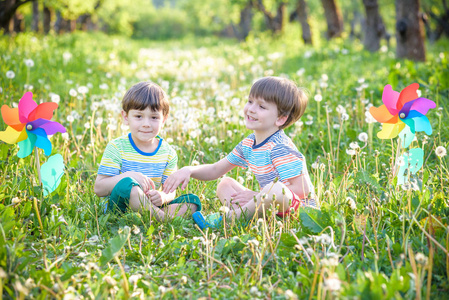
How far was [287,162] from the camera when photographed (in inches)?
113

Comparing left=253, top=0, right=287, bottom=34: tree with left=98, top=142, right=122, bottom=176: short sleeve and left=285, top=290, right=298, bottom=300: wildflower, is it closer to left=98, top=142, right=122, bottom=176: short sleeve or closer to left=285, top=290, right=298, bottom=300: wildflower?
left=98, top=142, right=122, bottom=176: short sleeve

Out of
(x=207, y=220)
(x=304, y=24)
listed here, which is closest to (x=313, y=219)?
(x=207, y=220)

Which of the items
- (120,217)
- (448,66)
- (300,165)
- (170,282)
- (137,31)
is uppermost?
(137,31)

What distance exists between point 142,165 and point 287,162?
103 centimetres

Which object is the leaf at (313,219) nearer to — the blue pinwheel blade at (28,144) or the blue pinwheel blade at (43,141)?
the blue pinwheel blade at (43,141)

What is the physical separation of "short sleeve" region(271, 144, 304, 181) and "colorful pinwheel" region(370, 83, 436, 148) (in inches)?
22.1

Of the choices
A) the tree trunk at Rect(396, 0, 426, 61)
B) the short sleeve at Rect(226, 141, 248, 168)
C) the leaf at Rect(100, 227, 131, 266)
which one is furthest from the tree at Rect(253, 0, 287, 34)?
the leaf at Rect(100, 227, 131, 266)

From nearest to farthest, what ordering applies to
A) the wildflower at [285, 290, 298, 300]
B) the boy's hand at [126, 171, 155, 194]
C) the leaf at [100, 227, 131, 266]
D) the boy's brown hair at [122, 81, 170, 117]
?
the wildflower at [285, 290, 298, 300] → the leaf at [100, 227, 131, 266] → the boy's hand at [126, 171, 155, 194] → the boy's brown hair at [122, 81, 170, 117]

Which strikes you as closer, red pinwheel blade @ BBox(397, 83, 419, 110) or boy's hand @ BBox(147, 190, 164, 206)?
red pinwheel blade @ BBox(397, 83, 419, 110)

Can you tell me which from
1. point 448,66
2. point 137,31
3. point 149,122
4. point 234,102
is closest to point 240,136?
point 234,102

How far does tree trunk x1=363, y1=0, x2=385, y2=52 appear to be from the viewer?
12.6 m

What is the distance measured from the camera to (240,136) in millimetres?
4457

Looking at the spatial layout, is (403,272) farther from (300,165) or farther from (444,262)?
(300,165)

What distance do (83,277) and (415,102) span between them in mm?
2233
